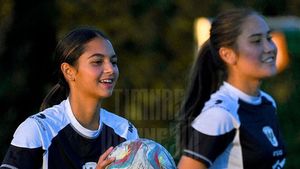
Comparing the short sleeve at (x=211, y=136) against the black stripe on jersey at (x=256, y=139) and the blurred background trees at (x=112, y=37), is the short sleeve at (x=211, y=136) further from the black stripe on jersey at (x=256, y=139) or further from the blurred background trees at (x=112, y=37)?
the blurred background trees at (x=112, y=37)

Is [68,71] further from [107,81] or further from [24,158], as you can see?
[24,158]

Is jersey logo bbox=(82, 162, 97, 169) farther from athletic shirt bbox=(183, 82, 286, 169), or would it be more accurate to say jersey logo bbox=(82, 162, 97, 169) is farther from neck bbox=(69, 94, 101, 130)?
athletic shirt bbox=(183, 82, 286, 169)

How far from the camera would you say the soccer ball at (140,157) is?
419 cm

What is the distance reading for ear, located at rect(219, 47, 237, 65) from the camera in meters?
5.33

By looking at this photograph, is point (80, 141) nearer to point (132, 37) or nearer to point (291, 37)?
point (291, 37)

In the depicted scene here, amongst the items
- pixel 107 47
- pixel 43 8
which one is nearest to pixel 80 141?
pixel 107 47

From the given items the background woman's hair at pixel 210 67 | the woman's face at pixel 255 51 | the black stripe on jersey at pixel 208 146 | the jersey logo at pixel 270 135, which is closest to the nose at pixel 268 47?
the woman's face at pixel 255 51

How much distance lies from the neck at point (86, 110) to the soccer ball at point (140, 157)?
53 centimetres

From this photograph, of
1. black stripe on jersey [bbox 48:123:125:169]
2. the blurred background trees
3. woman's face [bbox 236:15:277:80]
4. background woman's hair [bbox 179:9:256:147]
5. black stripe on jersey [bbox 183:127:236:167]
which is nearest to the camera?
black stripe on jersey [bbox 48:123:125:169]

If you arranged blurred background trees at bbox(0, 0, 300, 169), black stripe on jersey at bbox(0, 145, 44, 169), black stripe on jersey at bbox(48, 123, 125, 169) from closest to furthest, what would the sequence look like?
black stripe on jersey at bbox(0, 145, 44, 169)
black stripe on jersey at bbox(48, 123, 125, 169)
blurred background trees at bbox(0, 0, 300, 169)

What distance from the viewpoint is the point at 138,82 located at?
1129 cm

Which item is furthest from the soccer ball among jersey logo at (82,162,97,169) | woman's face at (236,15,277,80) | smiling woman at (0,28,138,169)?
woman's face at (236,15,277,80)

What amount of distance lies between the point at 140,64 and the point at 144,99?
1.89 m

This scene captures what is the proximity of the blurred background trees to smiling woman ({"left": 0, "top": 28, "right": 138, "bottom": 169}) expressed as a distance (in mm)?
5533
